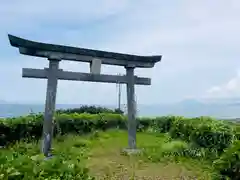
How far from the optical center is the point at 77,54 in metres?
10.9

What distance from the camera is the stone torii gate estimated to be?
9938 millimetres

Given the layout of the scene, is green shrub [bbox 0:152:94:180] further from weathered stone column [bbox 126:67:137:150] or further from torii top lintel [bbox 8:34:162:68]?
weathered stone column [bbox 126:67:137:150]

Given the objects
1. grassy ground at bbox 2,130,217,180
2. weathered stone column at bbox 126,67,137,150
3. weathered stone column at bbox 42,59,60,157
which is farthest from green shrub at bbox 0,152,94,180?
weathered stone column at bbox 126,67,137,150

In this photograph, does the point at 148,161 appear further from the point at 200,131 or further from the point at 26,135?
the point at 26,135

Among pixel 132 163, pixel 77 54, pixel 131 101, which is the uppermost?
pixel 77 54

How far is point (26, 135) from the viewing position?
13734 mm

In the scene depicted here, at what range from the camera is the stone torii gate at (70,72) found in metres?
9.94

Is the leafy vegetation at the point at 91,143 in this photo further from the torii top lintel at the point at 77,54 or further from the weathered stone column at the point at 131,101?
the torii top lintel at the point at 77,54

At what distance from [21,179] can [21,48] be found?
7.40 meters

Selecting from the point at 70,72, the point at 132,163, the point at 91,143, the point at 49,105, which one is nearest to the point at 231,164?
the point at 132,163

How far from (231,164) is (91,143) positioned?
9953 mm

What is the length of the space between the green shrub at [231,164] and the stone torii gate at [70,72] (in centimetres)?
688

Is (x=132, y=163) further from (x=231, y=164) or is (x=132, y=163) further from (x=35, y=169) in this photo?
(x=35, y=169)

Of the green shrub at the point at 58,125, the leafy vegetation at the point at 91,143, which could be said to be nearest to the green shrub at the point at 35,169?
the leafy vegetation at the point at 91,143
